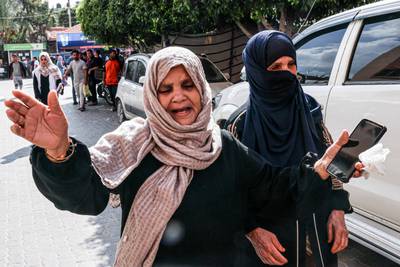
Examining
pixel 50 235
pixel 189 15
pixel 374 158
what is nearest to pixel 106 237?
pixel 50 235

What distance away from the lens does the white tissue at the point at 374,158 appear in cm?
148

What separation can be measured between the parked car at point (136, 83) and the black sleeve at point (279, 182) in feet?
20.4

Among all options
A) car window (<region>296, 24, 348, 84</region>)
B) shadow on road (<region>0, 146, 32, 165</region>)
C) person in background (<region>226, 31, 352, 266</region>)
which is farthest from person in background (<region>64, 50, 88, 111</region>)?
person in background (<region>226, 31, 352, 266</region>)

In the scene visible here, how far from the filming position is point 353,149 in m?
1.61

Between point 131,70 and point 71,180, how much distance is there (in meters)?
8.78

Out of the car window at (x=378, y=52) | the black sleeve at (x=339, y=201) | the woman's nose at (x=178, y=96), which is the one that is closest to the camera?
the woman's nose at (x=178, y=96)

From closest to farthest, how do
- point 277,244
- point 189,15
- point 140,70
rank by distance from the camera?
point 277,244 → point 189,15 → point 140,70

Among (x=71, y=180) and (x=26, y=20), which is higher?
(x=71, y=180)

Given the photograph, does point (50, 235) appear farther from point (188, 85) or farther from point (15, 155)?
point (15, 155)

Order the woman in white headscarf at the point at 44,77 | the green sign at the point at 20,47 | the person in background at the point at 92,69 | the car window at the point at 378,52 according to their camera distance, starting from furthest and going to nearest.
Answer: the green sign at the point at 20,47
the person in background at the point at 92,69
the woman in white headscarf at the point at 44,77
the car window at the point at 378,52

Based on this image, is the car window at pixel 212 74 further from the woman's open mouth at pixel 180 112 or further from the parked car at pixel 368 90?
the woman's open mouth at pixel 180 112

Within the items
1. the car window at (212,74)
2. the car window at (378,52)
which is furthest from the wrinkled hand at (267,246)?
the car window at (212,74)

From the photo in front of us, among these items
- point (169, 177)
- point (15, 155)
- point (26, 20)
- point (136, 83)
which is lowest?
point (26, 20)

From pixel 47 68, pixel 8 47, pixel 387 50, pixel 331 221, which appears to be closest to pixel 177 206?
pixel 331 221
